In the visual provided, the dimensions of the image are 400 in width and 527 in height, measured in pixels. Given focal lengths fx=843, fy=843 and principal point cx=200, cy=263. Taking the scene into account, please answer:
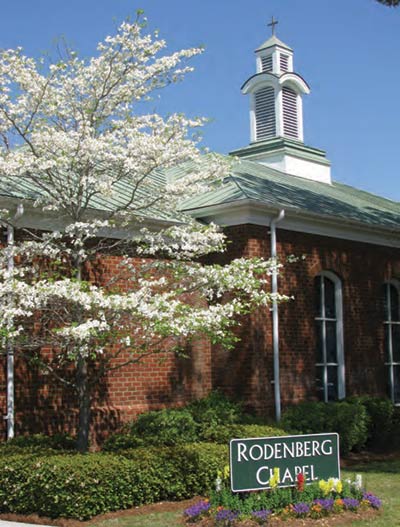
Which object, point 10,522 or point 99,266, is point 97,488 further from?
point 99,266

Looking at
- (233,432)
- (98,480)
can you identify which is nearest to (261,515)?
(98,480)

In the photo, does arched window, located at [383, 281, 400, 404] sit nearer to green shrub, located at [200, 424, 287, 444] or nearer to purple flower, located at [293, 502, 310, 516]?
green shrub, located at [200, 424, 287, 444]

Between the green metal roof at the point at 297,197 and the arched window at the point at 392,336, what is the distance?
1737 millimetres

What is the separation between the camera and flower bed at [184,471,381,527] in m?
9.39

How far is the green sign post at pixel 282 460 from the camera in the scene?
972 centimetres

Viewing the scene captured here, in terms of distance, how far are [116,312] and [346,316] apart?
9.39 meters

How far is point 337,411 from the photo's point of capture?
1672 cm

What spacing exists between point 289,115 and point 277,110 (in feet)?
1.78

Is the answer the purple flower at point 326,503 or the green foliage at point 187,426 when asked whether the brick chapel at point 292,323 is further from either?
the purple flower at point 326,503

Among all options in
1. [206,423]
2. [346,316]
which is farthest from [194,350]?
[346,316]

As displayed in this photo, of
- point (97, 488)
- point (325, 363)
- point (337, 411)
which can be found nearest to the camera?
point (97, 488)

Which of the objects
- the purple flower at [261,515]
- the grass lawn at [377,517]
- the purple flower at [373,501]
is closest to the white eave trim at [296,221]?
the grass lawn at [377,517]

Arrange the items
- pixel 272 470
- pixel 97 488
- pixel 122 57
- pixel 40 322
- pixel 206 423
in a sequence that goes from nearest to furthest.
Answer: pixel 272 470 → pixel 97 488 → pixel 122 57 → pixel 40 322 → pixel 206 423

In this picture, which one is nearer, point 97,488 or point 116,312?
point 97,488
